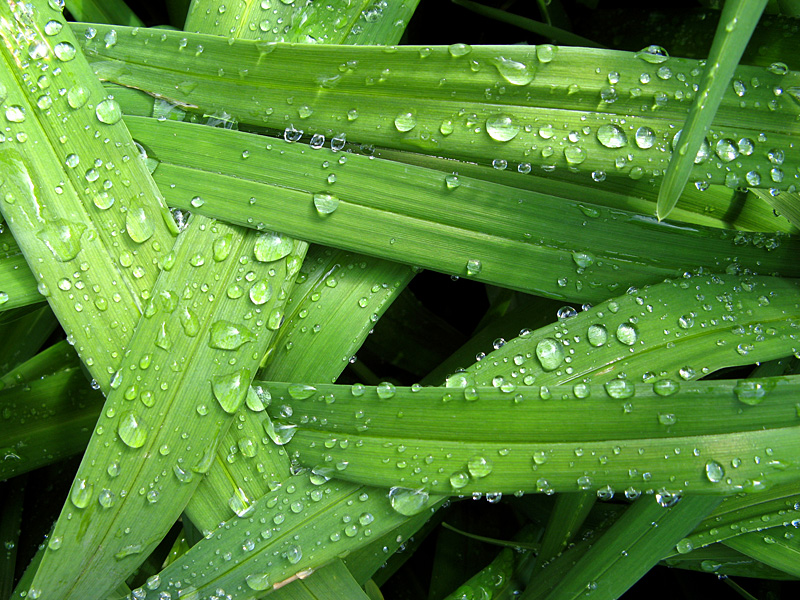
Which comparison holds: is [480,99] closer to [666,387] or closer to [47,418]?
[666,387]

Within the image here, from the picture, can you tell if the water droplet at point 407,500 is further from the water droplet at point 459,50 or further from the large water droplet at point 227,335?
the water droplet at point 459,50

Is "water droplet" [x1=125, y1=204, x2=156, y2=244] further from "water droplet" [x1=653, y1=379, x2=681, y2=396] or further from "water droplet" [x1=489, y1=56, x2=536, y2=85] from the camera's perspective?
"water droplet" [x1=653, y1=379, x2=681, y2=396]

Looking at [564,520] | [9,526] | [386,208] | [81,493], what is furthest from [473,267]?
[9,526]

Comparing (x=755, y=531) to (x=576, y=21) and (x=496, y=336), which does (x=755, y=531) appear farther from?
(x=576, y=21)

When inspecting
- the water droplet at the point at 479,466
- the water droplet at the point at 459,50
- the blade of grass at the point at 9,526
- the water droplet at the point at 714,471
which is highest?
the water droplet at the point at 459,50

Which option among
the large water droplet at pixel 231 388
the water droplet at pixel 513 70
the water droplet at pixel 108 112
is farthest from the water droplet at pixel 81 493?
the water droplet at pixel 513 70

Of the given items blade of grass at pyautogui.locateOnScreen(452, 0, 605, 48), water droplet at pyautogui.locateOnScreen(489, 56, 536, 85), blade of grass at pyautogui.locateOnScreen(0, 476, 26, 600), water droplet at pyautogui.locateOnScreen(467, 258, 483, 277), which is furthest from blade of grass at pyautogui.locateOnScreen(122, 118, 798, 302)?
blade of grass at pyautogui.locateOnScreen(0, 476, 26, 600)
